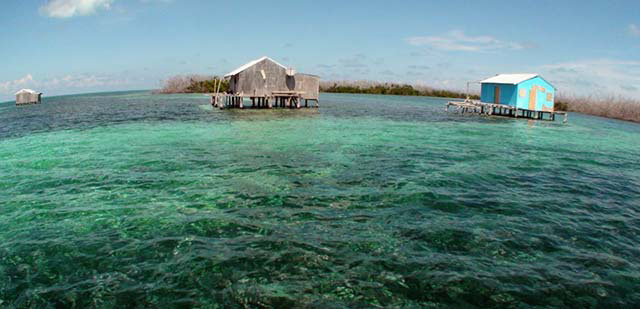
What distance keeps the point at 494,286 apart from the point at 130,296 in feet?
16.2

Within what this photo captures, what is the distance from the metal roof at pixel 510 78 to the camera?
32.4 meters

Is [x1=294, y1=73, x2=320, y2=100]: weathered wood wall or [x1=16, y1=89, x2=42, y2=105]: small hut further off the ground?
[x1=294, y1=73, x2=320, y2=100]: weathered wood wall

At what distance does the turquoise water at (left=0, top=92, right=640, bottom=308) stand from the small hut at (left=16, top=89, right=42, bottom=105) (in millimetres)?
51425

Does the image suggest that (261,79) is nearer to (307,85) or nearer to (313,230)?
(307,85)

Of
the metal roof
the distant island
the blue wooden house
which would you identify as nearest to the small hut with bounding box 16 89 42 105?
the distant island

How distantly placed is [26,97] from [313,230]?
6576 centimetres

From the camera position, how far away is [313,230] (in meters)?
7.43

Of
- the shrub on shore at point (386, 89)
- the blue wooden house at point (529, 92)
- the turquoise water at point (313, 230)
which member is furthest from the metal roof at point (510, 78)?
the shrub on shore at point (386, 89)

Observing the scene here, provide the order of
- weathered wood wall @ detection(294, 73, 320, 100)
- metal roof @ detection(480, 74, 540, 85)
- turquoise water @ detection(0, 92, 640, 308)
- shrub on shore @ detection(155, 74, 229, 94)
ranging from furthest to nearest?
1. shrub on shore @ detection(155, 74, 229, 94)
2. weathered wood wall @ detection(294, 73, 320, 100)
3. metal roof @ detection(480, 74, 540, 85)
4. turquoise water @ detection(0, 92, 640, 308)

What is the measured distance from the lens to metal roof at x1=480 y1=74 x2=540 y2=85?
32397 millimetres

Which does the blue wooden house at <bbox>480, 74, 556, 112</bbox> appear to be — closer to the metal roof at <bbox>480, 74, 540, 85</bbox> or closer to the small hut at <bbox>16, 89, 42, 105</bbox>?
the metal roof at <bbox>480, 74, 540, 85</bbox>

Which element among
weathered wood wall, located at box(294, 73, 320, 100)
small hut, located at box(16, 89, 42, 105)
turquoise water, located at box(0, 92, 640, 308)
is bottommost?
turquoise water, located at box(0, 92, 640, 308)

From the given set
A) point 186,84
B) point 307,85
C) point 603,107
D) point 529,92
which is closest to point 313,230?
point 529,92

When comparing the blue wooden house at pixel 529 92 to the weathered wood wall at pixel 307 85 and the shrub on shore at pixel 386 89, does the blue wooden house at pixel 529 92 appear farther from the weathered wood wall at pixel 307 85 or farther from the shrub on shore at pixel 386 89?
the shrub on shore at pixel 386 89
